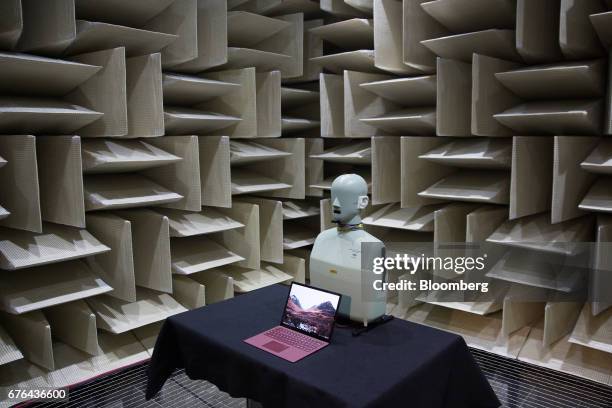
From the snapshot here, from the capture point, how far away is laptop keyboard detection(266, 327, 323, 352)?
164 cm

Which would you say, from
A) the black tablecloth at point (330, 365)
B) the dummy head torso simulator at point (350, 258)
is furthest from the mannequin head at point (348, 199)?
the black tablecloth at point (330, 365)

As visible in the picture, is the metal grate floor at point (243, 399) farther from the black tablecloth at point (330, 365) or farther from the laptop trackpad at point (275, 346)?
the laptop trackpad at point (275, 346)

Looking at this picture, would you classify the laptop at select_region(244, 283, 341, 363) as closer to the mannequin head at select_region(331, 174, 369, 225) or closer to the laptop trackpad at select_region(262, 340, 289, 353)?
the laptop trackpad at select_region(262, 340, 289, 353)

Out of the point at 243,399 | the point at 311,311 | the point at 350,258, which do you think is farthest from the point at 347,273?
the point at 243,399

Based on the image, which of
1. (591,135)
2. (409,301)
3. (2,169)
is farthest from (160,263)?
(591,135)

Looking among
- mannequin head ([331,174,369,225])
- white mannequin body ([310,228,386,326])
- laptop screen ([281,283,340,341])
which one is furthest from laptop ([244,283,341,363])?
mannequin head ([331,174,369,225])

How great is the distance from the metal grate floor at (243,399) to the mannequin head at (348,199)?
1092 mm

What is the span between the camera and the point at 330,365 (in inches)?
59.6

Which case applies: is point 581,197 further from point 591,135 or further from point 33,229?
point 33,229

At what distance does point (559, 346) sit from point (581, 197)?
0.79m

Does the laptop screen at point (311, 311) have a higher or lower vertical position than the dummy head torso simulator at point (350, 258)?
lower

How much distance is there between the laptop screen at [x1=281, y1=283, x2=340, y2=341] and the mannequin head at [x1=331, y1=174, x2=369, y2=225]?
304 mm

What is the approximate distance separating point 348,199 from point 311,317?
0.46m

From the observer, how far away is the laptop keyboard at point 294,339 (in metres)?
1.64
